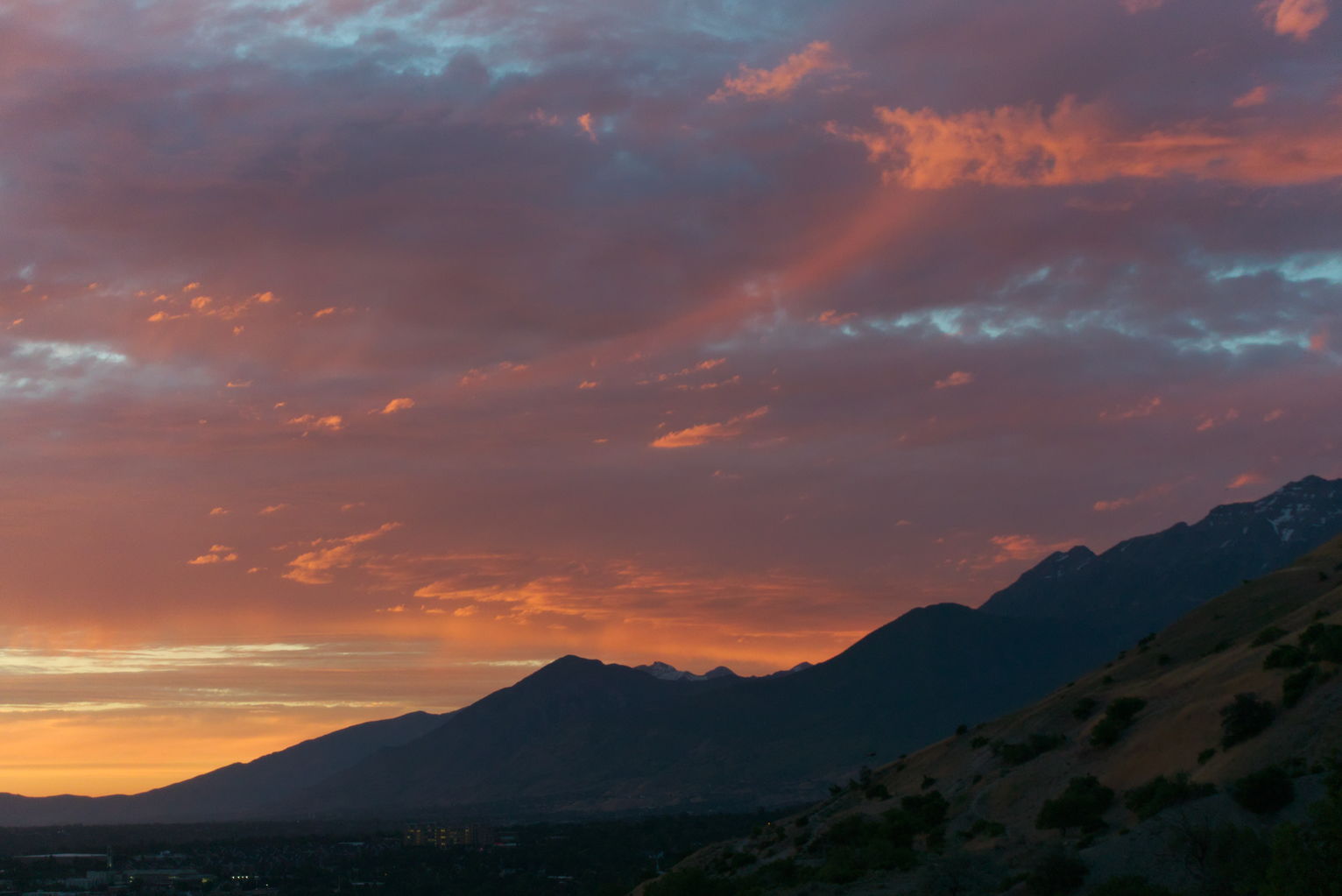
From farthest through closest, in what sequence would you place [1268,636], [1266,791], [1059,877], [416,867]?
[416,867], [1268,636], [1059,877], [1266,791]

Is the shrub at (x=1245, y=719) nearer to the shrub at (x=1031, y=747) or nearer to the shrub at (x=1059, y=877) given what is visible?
the shrub at (x=1059, y=877)

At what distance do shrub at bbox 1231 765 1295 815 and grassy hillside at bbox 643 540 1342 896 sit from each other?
64 millimetres

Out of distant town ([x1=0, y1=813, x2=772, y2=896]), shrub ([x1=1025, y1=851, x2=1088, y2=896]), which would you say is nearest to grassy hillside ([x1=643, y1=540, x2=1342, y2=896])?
shrub ([x1=1025, y1=851, x2=1088, y2=896])

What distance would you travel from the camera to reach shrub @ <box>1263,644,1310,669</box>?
57.0 m

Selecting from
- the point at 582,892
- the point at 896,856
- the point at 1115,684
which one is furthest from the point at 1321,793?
the point at 582,892

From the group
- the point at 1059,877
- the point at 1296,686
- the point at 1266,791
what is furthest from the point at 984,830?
the point at 1266,791

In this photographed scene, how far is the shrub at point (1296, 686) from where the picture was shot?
5378 cm

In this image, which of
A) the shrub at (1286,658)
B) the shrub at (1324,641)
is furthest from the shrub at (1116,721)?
the shrub at (1324,641)

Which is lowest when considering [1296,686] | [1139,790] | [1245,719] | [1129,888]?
[1129,888]

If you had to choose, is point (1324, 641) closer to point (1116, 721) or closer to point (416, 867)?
point (1116, 721)

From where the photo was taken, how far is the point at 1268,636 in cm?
6519

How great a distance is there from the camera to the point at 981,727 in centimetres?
9444

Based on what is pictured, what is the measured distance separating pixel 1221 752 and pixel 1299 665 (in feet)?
19.9

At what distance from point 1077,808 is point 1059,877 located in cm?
988
